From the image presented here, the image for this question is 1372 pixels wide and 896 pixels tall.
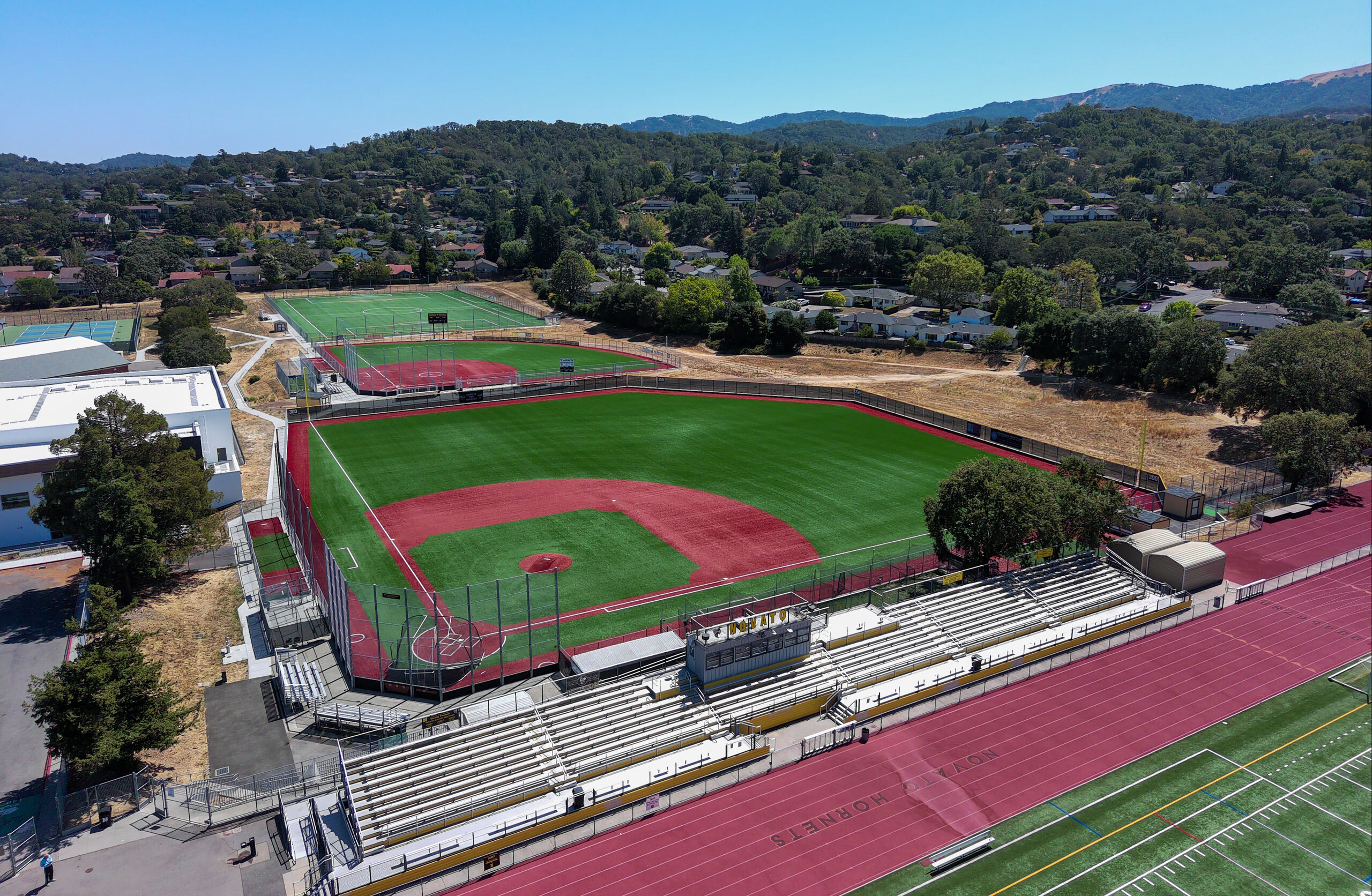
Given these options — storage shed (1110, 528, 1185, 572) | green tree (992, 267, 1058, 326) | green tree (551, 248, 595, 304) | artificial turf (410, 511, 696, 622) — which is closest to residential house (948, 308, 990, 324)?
green tree (992, 267, 1058, 326)

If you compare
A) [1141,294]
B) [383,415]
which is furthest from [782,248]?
[383,415]

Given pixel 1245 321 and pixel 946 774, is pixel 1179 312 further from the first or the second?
pixel 946 774

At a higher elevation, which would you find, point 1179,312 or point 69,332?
point 1179,312

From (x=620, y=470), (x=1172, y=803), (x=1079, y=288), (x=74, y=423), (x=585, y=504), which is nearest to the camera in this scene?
(x=1172, y=803)

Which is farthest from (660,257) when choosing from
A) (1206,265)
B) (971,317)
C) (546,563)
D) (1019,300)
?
(546,563)

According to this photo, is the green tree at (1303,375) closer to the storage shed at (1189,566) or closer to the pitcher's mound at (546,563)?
the storage shed at (1189,566)

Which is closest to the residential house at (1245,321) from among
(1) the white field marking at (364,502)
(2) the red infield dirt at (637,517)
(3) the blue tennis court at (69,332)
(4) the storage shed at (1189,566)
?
(4) the storage shed at (1189,566)
